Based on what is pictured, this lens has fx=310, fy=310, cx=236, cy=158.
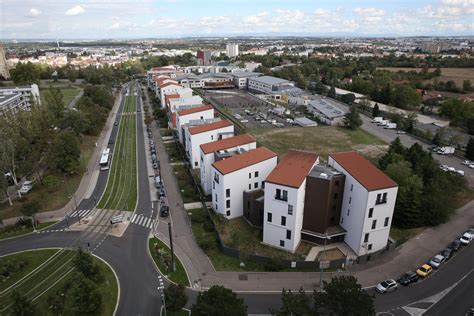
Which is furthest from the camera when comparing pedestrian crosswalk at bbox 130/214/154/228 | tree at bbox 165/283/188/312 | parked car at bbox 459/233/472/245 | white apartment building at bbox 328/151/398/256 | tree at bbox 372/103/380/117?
tree at bbox 372/103/380/117

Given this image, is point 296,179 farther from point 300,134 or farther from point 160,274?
point 300,134

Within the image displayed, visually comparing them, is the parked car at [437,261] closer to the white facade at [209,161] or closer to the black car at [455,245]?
the black car at [455,245]

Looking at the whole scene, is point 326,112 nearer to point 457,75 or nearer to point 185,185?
point 185,185

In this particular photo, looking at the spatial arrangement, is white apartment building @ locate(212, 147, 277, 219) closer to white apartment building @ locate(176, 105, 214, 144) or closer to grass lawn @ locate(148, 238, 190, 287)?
grass lawn @ locate(148, 238, 190, 287)

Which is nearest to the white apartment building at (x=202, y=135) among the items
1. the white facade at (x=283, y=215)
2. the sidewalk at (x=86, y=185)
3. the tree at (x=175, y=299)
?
the sidewalk at (x=86, y=185)

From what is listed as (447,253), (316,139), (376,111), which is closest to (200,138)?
(316,139)

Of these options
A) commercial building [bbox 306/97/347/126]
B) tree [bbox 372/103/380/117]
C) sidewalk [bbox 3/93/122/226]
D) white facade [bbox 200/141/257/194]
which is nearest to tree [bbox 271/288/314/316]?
white facade [bbox 200/141/257/194]
